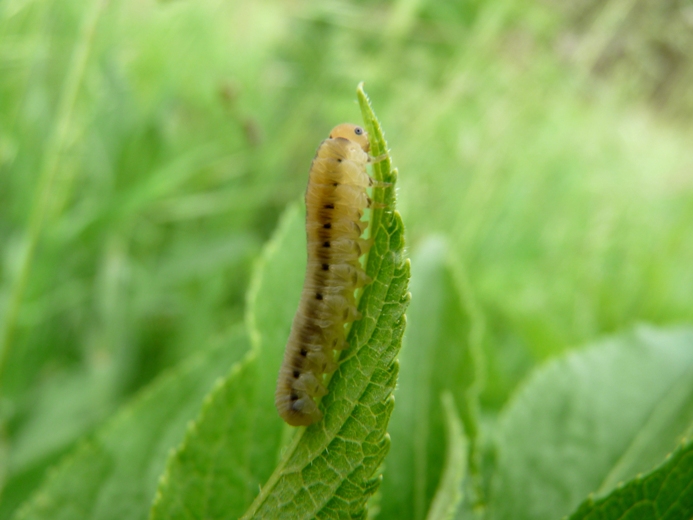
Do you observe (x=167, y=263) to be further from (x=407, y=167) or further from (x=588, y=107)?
(x=588, y=107)

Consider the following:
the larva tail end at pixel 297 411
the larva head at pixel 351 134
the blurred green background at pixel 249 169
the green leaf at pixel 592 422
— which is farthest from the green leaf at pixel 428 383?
the blurred green background at pixel 249 169

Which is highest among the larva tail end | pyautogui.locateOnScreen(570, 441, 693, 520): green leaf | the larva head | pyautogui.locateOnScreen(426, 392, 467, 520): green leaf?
the larva head

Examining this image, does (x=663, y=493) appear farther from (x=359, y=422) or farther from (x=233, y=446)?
(x=233, y=446)

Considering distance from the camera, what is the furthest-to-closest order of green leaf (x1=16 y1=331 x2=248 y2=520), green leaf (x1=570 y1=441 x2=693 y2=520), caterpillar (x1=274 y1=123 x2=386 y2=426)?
caterpillar (x1=274 y1=123 x2=386 y2=426), green leaf (x1=16 y1=331 x2=248 y2=520), green leaf (x1=570 y1=441 x2=693 y2=520)

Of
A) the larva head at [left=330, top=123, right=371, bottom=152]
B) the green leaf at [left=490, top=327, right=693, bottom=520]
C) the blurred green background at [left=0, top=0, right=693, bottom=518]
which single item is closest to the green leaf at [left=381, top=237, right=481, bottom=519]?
the green leaf at [left=490, top=327, right=693, bottom=520]

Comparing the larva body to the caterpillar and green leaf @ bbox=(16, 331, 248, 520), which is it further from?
green leaf @ bbox=(16, 331, 248, 520)

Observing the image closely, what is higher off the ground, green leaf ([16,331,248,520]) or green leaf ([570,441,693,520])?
green leaf ([16,331,248,520])
